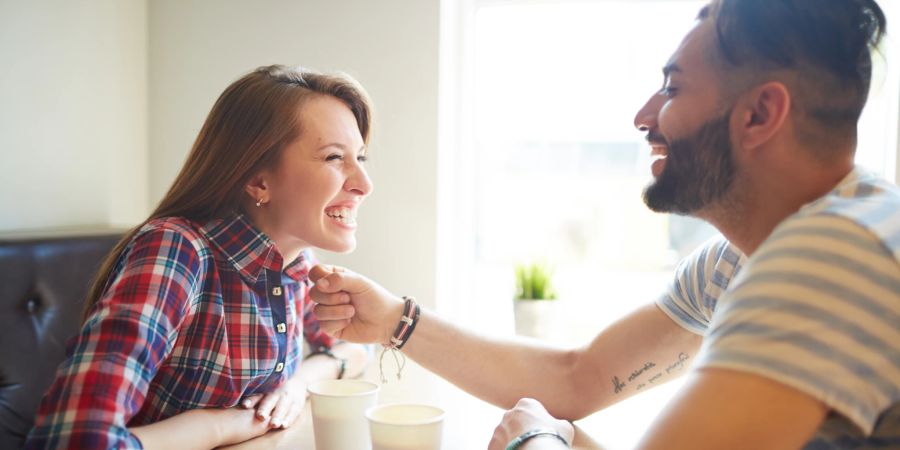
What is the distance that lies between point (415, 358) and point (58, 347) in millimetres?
748

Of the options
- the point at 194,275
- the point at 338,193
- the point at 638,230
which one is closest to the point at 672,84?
the point at 338,193

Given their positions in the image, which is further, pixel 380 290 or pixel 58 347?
pixel 58 347

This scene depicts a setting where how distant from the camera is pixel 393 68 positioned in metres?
2.20

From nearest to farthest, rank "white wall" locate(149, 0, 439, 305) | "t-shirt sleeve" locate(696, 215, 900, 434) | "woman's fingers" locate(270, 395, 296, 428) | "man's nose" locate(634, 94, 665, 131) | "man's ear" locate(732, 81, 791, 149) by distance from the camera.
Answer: "t-shirt sleeve" locate(696, 215, 900, 434), "man's ear" locate(732, 81, 791, 149), "man's nose" locate(634, 94, 665, 131), "woman's fingers" locate(270, 395, 296, 428), "white wall" locate(149, 0, 439, 305)

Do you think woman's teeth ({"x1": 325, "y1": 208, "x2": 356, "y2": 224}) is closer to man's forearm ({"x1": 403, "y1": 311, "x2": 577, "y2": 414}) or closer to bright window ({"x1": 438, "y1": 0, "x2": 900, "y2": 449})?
man's forearm ({"x1": 403, "y1": 311, "x2": 577, "y2": 414})

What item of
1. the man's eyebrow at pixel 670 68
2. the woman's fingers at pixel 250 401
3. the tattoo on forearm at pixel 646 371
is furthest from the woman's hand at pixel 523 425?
the man's eyebrow at pixel 670 68

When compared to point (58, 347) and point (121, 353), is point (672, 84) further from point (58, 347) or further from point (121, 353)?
point (58, 347)

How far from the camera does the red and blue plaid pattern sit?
0.99 meters

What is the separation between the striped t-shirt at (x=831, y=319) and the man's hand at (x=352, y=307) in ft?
2.53

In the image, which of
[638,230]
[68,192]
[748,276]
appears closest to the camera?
[748,276]

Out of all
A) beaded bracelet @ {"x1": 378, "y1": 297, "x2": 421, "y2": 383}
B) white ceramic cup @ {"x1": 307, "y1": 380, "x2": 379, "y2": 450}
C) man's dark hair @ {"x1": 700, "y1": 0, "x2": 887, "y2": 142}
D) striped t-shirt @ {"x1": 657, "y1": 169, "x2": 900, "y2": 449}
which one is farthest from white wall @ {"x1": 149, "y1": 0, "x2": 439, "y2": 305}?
striped t-shirt @ {"x1": 657, "y1": 169, "x2": 900, "y2": 449}

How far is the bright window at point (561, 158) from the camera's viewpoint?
8.09 ft

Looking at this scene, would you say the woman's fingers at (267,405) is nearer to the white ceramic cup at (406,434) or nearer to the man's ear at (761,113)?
the white ceramic cup at (406,434)

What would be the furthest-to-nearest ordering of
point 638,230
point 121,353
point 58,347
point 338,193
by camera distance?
1. point 638,230
2. point 58,347
3. point 338,193
4. point 121,353
